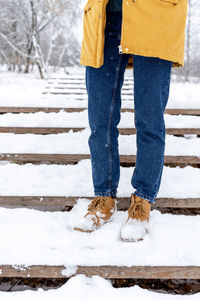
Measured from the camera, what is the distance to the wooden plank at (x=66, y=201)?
1607 mm

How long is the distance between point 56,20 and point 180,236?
14.9 m

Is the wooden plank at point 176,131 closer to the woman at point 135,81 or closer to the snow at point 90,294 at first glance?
the woman at point 135,81

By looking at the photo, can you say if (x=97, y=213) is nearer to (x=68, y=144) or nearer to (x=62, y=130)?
(x=68, y=144)

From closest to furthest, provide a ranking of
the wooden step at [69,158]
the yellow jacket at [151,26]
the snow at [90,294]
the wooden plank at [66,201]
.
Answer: the snow at [90,294], the yellow jacket at [151,26], the wooden plank at [66,201], the wooden step at [69,158]

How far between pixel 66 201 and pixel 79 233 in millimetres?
313

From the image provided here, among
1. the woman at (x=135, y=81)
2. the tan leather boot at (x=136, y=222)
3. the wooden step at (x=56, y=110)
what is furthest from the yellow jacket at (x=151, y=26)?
the wooden step at (x=56, y=110)

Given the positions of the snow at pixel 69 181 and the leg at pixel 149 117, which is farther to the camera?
the snow at pixel 69 181

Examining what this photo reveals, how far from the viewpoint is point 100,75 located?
136 cm

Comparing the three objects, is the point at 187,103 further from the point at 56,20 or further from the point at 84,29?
the point at 56,20

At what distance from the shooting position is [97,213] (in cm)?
142

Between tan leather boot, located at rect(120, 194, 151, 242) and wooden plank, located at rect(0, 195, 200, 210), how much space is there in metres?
0.23

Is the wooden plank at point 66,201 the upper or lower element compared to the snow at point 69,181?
lower

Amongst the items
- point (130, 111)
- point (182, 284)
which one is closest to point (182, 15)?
point (182, 284)

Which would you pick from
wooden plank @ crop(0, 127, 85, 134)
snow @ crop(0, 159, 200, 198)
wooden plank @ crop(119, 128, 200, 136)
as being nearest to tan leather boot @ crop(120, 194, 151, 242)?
snow @ crop(0, 159, 200, 198)
